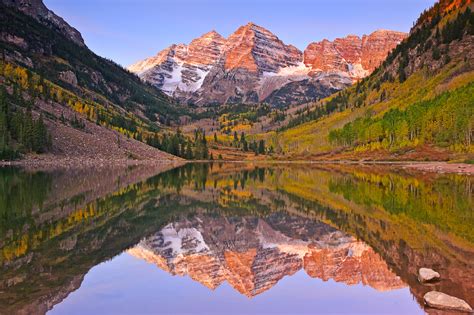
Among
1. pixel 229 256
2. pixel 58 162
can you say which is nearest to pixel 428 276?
pixel 229 256

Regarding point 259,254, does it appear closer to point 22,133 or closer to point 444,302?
point 444,302

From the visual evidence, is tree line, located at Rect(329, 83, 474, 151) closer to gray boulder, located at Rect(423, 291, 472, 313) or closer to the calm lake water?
the calm lake water

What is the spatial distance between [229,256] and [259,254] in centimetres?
193

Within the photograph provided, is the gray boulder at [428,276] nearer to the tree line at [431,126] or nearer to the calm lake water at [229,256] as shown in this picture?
the calm lake water at [229,256]

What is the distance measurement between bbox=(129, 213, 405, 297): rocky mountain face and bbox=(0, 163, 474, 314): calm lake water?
0.10 meters

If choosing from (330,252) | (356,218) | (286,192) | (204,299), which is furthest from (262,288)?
(286,192)

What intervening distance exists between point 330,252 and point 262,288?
789cm

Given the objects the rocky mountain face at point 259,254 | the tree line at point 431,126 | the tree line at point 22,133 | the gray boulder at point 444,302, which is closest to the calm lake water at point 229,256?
the rocky mountain face at point 259,254

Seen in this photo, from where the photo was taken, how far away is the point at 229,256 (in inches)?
1077

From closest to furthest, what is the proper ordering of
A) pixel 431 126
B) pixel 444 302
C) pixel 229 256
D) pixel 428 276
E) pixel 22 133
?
pixel 444 302 < pixel 428 276 < pixel 229 256 < pixel 22 133 < pixel 431 126

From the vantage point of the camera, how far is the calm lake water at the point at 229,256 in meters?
18.3

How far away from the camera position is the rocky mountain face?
22.1 meters

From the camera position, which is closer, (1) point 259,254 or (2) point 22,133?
(1) point 259,254

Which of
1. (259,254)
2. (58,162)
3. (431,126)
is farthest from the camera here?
(431,126)
